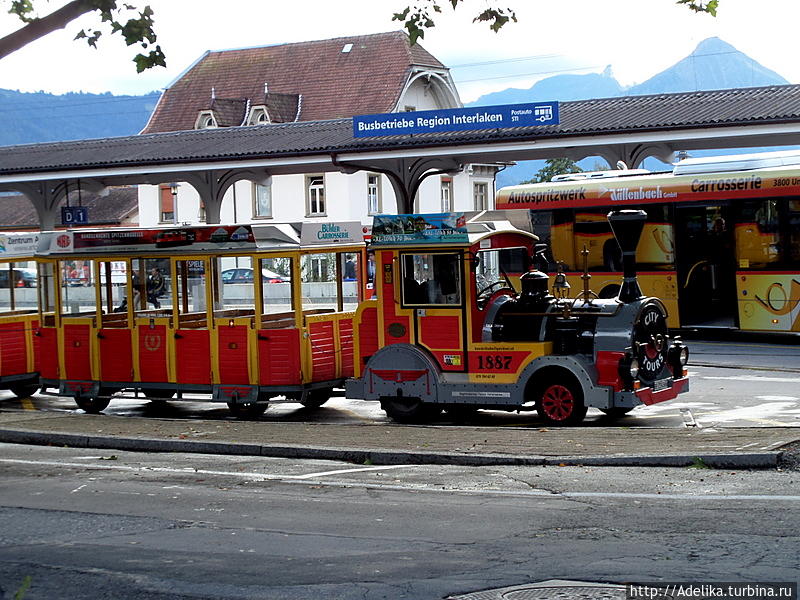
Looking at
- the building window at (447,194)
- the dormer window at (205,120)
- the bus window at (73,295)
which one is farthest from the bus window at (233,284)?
the dormer window at (205,120)

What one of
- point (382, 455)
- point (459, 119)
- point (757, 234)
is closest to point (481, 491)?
point (382, 455)

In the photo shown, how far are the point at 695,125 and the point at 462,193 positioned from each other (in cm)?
3814

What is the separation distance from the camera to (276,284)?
49.9 feet

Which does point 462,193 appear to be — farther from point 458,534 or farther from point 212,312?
point 458,534

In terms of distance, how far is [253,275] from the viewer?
1538 centimetres

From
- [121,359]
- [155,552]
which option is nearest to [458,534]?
[155,552]

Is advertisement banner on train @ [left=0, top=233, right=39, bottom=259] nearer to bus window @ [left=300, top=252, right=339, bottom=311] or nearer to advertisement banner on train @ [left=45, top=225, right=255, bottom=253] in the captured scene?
advertisement banner on train @ [left=45, top=225, right=255, bottom=253]

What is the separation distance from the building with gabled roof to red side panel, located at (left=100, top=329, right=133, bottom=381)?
138 ft

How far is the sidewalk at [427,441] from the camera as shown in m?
10.6

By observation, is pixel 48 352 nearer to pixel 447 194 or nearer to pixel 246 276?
pixel 246 276

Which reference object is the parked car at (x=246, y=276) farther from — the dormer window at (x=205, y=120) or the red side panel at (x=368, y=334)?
the dormer window at (x=205, y=120)

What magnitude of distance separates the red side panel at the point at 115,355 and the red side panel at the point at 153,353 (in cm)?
22

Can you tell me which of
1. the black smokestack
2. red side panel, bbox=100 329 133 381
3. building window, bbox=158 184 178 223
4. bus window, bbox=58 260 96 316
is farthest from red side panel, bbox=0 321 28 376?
building window, bbox=158 184 178 223

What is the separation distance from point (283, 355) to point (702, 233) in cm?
1086
